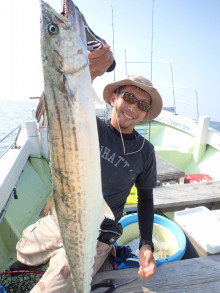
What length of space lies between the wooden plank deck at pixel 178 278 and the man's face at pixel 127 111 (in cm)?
154

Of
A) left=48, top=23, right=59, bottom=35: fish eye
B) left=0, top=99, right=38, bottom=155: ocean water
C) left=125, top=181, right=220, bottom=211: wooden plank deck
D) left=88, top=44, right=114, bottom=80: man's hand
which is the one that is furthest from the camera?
left=0, top=99, right=38, bottom=155: ocean water

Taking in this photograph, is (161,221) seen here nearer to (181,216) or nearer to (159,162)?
(181,216)

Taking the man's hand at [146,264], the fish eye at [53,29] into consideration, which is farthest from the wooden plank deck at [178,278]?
the fish eye at [53,29]

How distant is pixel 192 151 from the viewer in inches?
298

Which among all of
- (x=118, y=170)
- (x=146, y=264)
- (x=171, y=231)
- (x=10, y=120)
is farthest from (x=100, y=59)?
(x=10, y=120)

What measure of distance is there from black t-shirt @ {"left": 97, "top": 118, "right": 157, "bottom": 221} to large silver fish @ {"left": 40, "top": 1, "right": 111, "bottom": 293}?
2.34 ft

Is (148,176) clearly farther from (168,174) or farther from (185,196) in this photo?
(168,174)

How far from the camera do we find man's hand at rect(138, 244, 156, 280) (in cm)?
190

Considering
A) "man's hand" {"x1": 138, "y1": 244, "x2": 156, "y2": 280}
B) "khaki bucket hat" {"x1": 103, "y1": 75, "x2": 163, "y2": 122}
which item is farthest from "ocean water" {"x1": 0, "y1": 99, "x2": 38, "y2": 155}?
"man's hand" {"x1": 138, "y1": 244, "x2": 156, "y2": 280}

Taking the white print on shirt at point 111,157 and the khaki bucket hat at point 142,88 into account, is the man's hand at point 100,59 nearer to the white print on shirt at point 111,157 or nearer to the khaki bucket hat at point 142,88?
the khaki bucket hat at point 142,88

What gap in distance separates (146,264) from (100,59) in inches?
77.8

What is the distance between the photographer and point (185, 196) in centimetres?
362

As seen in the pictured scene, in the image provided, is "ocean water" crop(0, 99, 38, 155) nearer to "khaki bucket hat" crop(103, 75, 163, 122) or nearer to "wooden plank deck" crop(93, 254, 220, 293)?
"khaki bucket hat" crop(103, 75, 163, 122)

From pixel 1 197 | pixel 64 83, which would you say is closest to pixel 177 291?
pixel 64 83
